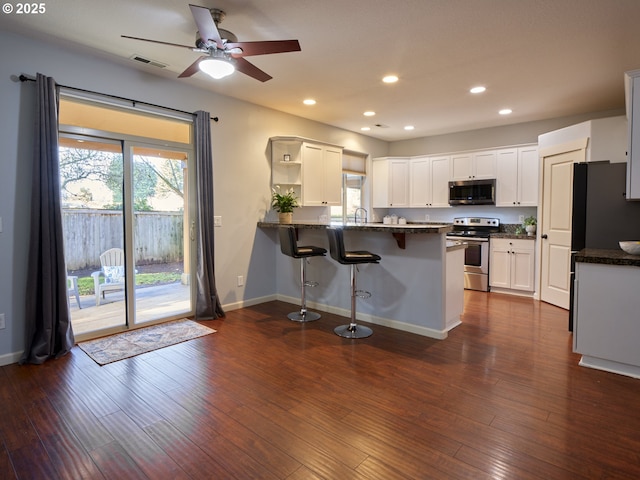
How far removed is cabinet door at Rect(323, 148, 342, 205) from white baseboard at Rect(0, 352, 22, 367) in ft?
13.1

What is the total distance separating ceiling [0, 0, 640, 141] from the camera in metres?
2.61

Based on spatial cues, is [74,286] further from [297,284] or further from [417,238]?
[417,238]

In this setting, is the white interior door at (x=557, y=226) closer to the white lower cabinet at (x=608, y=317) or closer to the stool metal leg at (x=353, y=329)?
the white lower cabinet at (x=608, y=317)

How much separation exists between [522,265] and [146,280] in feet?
17.2

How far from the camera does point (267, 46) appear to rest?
2559 mm

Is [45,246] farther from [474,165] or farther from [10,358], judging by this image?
[474,165]

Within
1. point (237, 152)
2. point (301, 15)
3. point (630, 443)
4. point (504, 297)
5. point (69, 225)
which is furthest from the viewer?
point (504, 297)

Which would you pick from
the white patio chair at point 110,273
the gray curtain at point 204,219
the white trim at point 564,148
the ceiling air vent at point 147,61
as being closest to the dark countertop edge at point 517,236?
the white trim at point 564,148

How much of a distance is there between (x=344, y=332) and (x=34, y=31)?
380 centimetres

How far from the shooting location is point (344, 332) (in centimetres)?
376

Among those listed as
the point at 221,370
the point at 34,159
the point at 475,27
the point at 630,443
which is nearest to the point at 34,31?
the point at 34,159

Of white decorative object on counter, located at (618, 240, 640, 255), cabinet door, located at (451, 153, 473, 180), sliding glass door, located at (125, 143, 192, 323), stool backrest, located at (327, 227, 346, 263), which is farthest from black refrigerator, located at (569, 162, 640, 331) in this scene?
sliding glass door, located at (125, 143, 192, 323)

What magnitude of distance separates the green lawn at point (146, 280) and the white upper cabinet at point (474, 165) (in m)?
4.93

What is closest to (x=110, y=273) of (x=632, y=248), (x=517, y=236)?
(x=632, y=248)
